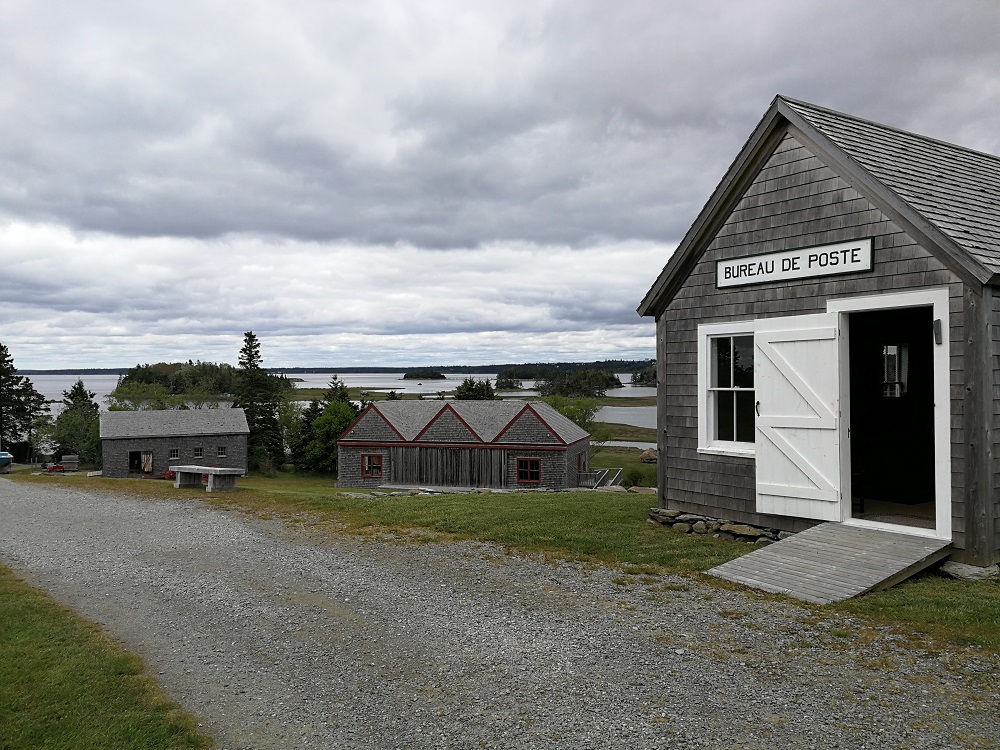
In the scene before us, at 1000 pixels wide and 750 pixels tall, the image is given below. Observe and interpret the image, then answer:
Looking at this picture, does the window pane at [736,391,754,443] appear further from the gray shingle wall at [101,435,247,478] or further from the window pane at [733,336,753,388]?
the gray shingle wall at [101,435,247,478]

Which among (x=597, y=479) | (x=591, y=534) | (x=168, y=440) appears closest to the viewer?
(x=591, y=534)

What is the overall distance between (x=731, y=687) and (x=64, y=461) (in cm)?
5855

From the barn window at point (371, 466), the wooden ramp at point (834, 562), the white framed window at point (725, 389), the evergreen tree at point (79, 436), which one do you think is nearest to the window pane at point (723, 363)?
the white framed window at point (725, 389)

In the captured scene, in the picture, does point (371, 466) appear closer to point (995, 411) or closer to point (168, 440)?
point (168, 440)

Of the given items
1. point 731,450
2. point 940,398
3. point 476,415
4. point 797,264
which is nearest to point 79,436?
point 476,415

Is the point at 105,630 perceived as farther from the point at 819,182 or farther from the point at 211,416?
the point at 211,416

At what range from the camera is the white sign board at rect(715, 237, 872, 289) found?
9078 millimetres

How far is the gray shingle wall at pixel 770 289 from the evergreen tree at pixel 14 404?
225 ft

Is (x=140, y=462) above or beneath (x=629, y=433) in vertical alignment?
above

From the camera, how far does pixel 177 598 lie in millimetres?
8391

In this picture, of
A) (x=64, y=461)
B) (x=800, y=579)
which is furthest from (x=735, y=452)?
(x=64, y=461)

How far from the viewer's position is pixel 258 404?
62.1 metres

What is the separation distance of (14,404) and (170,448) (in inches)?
1078

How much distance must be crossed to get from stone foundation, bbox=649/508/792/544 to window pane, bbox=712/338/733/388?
1979 millimetres
